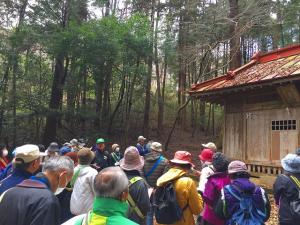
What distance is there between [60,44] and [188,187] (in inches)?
689

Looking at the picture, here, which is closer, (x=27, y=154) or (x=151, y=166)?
(x=27, y=154)

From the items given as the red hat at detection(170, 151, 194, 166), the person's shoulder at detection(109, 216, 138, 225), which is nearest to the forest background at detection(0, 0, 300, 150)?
the red hat at detection(170, 151, 194, 166)

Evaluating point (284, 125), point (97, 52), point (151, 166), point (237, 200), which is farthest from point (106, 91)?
point (237, 200)

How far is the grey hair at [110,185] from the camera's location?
8.28 feet

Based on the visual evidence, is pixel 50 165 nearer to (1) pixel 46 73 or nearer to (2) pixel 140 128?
(1) pixel 46 73

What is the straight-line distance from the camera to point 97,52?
20422mm

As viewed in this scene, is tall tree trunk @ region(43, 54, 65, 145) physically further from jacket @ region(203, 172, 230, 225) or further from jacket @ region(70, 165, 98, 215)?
jacket @ region(203, 172, 230, 225)

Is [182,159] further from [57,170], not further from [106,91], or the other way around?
[106,91]

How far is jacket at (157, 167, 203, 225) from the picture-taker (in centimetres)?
463

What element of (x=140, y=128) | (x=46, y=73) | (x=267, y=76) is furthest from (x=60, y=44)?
(x=267, y=76)

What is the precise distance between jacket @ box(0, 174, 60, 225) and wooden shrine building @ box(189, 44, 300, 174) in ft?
27.3

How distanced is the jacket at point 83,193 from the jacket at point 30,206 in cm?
197

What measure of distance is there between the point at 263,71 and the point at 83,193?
863cm

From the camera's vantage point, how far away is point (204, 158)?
616 cm
